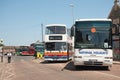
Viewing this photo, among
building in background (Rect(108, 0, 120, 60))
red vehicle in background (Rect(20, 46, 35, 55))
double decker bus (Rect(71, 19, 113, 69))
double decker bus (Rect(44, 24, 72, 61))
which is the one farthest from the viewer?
red vehicle in background (Rect(20, 46, 35, 55))

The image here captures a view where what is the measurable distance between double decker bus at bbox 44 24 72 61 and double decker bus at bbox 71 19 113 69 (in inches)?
499

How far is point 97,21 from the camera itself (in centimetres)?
2370

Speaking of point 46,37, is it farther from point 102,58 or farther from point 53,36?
point 102,58

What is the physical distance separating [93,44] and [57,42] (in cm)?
1365

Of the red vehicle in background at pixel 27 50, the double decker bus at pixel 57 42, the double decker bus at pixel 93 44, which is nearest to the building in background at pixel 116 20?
the double decker bus at pixel 57 42

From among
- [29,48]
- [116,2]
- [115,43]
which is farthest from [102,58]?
[29,48]

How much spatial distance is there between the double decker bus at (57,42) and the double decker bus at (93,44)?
12.7 meters

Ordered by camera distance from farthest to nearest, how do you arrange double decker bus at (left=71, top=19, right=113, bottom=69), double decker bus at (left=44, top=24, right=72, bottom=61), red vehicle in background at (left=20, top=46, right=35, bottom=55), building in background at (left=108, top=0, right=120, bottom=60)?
red vehicle in background at (left=20, top=46, right=35, bottom=55) → building in background at (left=108, top=0, right=120, bottom=60) → double decker bus at (left=44, top=24, right=72, bottom=61) → double decker bus at (left=71, top=19, right=113, bottom=69)

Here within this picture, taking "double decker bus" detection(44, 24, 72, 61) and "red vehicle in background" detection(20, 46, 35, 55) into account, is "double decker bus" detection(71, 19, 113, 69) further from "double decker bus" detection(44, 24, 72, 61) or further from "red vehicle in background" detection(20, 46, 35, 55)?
"red vehicle in background" detection(20, 46, 35, 55)

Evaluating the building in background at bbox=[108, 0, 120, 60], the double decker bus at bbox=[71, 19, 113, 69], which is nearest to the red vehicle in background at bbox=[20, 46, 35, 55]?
the building in background at bbox=[108, 0, 120, 60]

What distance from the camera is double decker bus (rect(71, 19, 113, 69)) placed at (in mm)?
23031

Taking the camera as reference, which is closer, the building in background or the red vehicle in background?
the building in background

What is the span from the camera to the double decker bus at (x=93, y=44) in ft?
75.6

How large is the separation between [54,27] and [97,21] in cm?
1344
